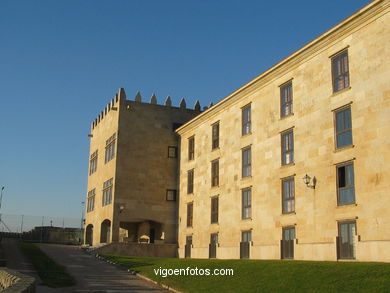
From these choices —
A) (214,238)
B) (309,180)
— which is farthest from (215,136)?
(309,180)

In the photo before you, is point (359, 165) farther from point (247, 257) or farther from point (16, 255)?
point (16, 255)

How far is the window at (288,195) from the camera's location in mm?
31469

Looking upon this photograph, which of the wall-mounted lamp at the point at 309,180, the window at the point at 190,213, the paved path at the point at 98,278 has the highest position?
the wall-mounted lamp at the point at 309,180

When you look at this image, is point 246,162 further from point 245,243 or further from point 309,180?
point 309,180

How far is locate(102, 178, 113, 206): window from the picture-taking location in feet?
168

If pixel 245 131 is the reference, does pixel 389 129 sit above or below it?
below

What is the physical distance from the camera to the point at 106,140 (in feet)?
182

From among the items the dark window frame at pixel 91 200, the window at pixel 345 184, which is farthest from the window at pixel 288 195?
the dark window frame at pixel 91 200

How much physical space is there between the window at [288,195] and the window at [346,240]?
459 cm

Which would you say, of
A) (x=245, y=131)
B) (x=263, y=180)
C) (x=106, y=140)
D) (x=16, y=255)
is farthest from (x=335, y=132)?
(x=106, y=140)

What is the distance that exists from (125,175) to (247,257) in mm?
18475

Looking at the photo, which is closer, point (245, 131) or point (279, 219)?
point (279, 219)

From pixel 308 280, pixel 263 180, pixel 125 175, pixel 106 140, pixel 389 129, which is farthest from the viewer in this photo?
pixel 106 140

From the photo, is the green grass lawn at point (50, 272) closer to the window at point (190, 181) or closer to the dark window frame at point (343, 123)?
the window at point (190, 181)
